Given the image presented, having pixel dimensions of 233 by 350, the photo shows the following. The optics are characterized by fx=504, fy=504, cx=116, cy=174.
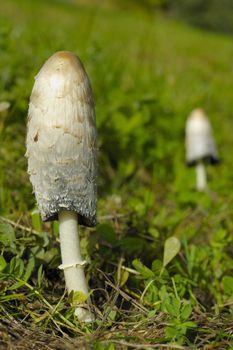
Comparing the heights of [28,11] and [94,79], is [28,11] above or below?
above

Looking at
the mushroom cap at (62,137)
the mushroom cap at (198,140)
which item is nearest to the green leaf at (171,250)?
the mushroom cap at (62,137)

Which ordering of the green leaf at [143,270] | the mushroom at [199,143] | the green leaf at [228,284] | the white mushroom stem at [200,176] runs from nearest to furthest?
the green leaf at [143,270]
the green leaf at [228,284]
the white mushroom stem at [200,176]
the mushroom at [199,143]

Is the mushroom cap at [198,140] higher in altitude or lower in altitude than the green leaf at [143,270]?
higher

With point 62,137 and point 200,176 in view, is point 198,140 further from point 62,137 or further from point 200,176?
point 62,137

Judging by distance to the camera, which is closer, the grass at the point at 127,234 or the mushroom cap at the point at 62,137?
the mushroom cap at the point at 62,137

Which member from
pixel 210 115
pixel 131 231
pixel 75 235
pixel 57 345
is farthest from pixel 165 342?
pixel 210 115

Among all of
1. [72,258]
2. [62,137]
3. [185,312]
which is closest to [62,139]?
[62,137]

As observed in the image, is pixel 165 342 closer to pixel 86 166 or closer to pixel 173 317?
pixel 173 317

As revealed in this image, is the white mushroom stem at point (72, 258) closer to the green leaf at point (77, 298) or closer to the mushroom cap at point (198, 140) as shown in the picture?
the green leaf at point (77, 298)

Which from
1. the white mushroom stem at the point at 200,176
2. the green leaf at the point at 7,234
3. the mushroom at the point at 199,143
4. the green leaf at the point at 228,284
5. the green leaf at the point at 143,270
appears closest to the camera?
the green leaf at the point at 7,234
